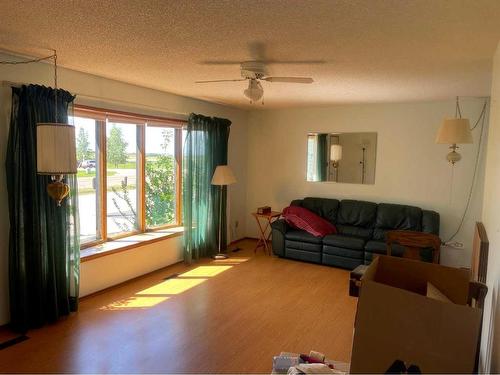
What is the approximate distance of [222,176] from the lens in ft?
17.3

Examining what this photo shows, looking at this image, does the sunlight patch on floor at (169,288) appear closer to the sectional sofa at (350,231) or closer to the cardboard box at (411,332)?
the sectional sofa at (350,231)

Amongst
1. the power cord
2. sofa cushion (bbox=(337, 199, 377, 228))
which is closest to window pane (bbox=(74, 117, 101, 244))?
sofa cushion (bbox=(337, 199, 377, 228))

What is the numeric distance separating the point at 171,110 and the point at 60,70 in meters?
1.58

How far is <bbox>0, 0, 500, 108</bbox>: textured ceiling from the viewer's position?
75.6 inches

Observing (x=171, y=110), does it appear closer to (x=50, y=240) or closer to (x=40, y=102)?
(x=40, y=102)

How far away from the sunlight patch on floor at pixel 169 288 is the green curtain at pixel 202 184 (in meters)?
0.37

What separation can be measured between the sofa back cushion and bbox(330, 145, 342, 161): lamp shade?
1.05 m

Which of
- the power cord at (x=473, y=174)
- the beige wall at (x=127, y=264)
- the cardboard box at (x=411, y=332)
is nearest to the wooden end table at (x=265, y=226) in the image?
the beige wall at (x=127, y=264)

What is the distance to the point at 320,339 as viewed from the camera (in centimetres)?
313

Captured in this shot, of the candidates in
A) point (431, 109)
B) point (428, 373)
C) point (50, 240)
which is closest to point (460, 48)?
point (428, 373)

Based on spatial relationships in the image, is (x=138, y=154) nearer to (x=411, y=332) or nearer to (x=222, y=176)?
(x=222, y=176)

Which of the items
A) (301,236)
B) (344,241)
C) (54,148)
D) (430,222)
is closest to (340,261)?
(344,241)

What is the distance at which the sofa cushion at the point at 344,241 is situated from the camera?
4.88 meters

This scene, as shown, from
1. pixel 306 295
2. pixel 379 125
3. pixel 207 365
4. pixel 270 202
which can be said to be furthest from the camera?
pixel 270 202
